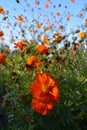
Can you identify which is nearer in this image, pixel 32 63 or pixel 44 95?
pixel 44 95

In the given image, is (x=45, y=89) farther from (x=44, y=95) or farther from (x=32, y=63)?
(x=32, y=63)

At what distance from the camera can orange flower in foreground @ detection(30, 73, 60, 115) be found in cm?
271

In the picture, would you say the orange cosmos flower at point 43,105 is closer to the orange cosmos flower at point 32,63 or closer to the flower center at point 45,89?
the flower center at point 45,89

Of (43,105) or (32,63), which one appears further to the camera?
(32,63)

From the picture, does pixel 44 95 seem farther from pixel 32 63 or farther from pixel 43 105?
pixel 32 63

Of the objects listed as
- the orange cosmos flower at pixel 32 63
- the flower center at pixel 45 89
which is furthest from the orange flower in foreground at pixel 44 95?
the orange cosmos flower at pixel 32 63

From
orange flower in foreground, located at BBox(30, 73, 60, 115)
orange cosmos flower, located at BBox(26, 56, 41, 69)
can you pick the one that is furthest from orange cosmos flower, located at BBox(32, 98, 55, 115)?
orange cosmos flower, located at BBox(26, 56, 41, 69)

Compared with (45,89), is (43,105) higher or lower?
lower

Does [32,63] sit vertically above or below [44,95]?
above

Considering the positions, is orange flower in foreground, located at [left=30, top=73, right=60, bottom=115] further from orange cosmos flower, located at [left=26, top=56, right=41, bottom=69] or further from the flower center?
orange cosmos flower, located at [left=26, top=56, right=41, bottom=69]

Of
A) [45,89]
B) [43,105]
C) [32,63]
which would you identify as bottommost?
[43,105]

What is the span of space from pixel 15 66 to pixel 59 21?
5.06 meters

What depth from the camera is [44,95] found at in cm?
276

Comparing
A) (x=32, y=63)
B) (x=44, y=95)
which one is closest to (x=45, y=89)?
(x=44, y=95)
